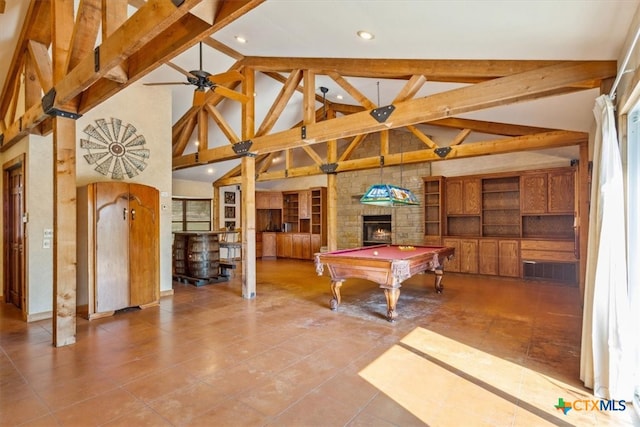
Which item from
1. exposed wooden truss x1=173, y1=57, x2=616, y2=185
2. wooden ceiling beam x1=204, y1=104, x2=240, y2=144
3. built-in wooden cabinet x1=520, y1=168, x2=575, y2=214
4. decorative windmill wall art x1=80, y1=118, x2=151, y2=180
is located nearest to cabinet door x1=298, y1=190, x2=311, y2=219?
exposed wooden truss x1=173, y1=57, x2=616, y2=185

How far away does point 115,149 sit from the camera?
4.95 meters

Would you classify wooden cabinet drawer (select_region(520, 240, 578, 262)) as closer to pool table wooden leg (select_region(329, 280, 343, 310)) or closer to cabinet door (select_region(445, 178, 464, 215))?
cabinet door (select_region(445, 178, 464, 215))

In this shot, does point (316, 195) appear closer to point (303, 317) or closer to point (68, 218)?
point (303, 317)

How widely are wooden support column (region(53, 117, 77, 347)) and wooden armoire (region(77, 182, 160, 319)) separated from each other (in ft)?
3.04

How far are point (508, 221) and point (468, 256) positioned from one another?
1.23 metres

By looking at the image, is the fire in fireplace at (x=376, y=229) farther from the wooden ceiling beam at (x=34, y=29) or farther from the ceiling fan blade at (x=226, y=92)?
the wooden ceiling beam at (x=34, y=29)

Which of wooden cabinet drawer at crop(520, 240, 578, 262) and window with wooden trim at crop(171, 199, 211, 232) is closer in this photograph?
wooden cabinet drawer at crop(520, 240, 578, 262)

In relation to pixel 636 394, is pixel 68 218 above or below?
above

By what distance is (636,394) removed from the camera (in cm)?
227

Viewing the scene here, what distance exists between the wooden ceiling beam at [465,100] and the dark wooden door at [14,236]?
3.73 m

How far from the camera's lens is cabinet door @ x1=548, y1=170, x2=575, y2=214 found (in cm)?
643

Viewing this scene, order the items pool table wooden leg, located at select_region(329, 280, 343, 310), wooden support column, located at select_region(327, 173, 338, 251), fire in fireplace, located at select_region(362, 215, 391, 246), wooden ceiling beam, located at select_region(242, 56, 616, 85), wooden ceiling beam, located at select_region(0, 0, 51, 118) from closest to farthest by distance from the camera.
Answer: wooden ceiling beam, located at select_region(242, 56, 616, 85), wooden ceiling beam, located at select_region(0, 0, 51, 118), pool table wooden leg, located at select_region(329, 280, 343, 310), wooden support column, located at select_region(327, 173, 338, 251), fire in fireplace, located at select_region(362, 215, 391, 246)

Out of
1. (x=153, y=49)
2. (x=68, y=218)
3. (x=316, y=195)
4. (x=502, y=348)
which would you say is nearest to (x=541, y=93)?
(x=502, y=348)

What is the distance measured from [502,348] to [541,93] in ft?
8.22
